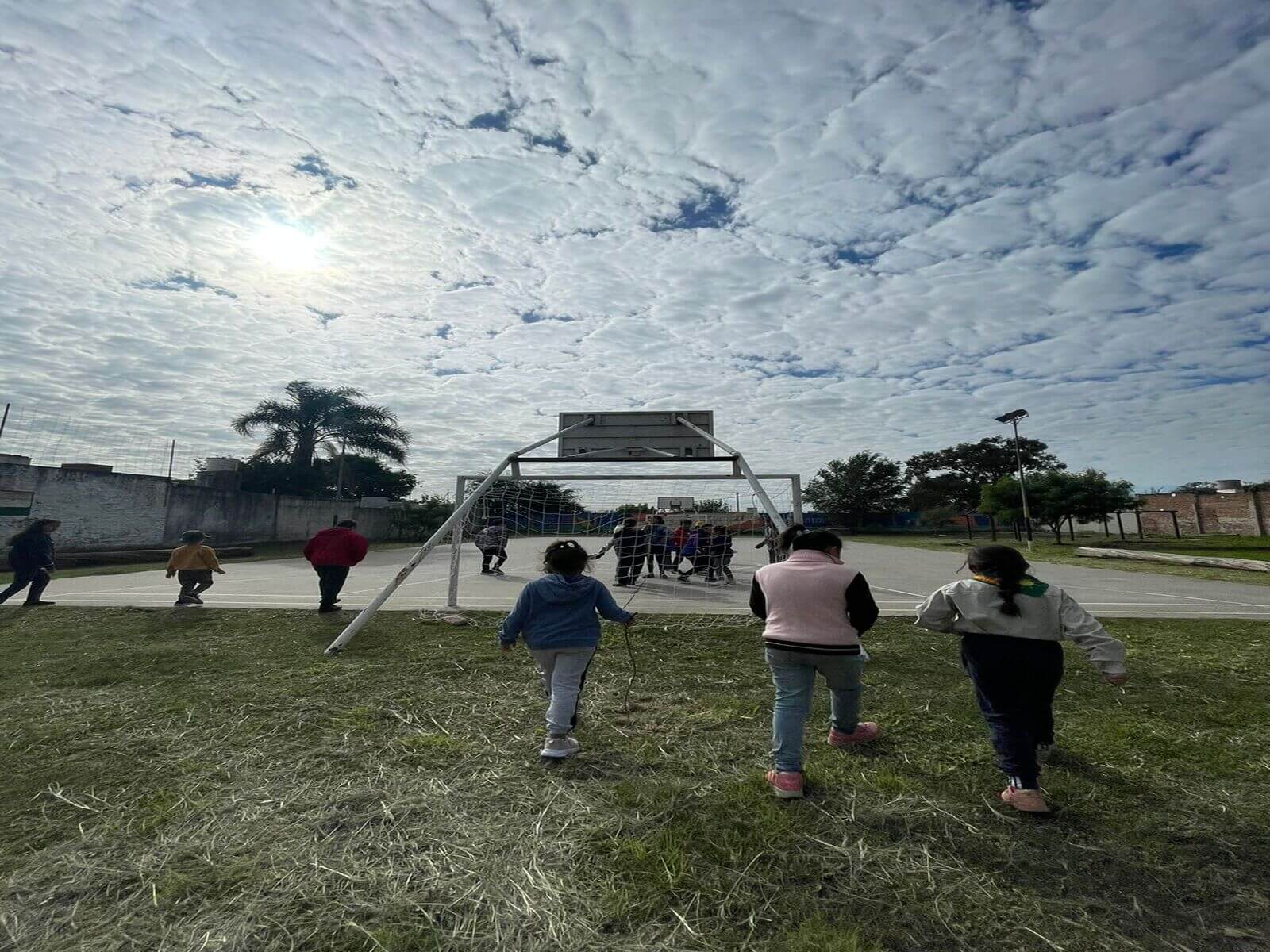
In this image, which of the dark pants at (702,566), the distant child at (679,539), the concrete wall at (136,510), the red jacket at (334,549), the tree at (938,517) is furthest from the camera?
the tree at (938,517)

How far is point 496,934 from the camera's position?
2207 mm

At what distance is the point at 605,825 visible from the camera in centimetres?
297

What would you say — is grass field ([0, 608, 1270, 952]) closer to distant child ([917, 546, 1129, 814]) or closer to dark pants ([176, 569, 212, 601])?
distant child ([917, 546, 1129, 814])

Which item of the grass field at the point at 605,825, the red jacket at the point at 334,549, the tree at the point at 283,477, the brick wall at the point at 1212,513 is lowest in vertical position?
the grass field at the point at 605,825

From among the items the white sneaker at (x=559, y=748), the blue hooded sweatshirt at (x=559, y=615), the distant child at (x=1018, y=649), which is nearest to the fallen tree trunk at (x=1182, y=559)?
the distant child at (x=1018, y=649)

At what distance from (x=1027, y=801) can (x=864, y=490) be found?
59251 millimetres

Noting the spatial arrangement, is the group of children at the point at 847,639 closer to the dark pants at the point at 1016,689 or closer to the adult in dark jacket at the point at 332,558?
the dark pants at the point at 1016,689

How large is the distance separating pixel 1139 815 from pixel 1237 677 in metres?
4.04

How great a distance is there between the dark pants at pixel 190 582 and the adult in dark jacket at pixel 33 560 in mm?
2249

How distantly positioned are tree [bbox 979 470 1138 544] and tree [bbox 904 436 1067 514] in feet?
84.4

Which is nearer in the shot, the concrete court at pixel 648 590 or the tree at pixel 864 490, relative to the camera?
the concrete court at pixel 648 590

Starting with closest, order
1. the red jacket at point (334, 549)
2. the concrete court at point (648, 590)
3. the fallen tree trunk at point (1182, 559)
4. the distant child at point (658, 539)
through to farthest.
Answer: the red jacket at point (334, 549) → the concrete court at point (648, 590) → the distant child at point (658, 539) → the fallen tree trunk at point (1182, 559)

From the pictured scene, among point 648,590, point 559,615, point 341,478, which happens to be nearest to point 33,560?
point 648,590

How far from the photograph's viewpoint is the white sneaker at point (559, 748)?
379 centimetres
